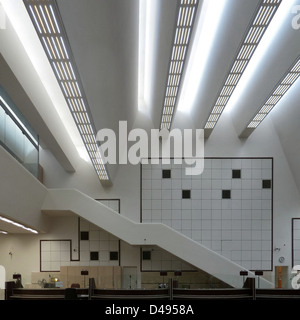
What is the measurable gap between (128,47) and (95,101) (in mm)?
1601

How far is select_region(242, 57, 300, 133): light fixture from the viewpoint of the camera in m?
9.85

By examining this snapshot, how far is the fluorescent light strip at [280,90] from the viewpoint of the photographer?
9883 mm

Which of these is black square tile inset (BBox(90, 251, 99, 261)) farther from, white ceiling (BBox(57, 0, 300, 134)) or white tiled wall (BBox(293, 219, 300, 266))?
white tiled wall (BBox(293, 219, 300, 266))

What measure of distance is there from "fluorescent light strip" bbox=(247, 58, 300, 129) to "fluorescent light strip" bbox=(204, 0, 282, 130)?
114 centimetres

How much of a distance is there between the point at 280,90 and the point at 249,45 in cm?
321

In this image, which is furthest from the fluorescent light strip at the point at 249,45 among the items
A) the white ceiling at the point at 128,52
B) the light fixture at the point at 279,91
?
the light fixture at the point at 279,91

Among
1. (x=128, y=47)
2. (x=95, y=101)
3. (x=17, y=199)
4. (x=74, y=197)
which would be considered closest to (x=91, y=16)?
(x=128, y=47)

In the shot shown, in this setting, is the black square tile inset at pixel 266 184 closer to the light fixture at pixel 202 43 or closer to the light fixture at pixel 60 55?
the light fixture at pixel 202 43

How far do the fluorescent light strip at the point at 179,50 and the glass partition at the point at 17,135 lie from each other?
3.64 metres

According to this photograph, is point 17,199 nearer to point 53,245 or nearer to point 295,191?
point 53,245

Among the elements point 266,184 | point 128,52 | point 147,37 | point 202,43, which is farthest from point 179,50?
point 266,184

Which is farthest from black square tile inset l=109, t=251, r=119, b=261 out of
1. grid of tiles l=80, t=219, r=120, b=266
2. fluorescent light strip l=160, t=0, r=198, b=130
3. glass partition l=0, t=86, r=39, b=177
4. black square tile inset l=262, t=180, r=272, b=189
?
black square tile inset l=262, t=180, r=272, b=189

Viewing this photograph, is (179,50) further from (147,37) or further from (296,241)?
(296,241)

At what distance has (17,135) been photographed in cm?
1017
